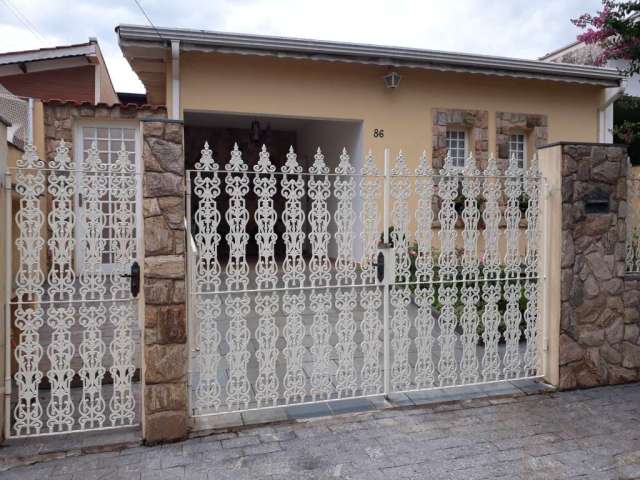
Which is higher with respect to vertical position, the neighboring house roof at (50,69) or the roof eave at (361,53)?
the neighboring house roof at (50,69)

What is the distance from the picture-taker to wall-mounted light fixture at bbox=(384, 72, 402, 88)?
821cm

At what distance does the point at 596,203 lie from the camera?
172 inches

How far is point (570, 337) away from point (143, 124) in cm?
376

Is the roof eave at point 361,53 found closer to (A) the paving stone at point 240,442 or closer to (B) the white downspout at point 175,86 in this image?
A: (B) the white downspout at point 175,86

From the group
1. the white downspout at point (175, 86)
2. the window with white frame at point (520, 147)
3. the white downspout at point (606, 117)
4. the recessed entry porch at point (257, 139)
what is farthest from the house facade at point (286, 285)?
the white downspout at point (606, 117)

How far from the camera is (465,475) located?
2.95m

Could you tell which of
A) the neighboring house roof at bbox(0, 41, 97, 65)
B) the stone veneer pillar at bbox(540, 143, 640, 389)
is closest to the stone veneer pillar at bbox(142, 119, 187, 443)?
the stone veneer pillar at bbox(540, 143, 640, 389)

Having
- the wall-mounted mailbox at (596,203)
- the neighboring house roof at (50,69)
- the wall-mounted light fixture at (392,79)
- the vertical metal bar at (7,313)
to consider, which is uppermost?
the neighboring house roof at (50,69)

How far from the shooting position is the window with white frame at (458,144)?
9.20 meters

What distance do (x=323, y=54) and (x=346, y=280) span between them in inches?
198

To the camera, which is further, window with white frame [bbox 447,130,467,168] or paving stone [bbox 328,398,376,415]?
window with white frame [bbox 447,130,467,168]

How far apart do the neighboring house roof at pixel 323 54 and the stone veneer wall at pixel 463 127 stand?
747 millimetres

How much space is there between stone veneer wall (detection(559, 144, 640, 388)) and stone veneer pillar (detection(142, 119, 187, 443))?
308cm

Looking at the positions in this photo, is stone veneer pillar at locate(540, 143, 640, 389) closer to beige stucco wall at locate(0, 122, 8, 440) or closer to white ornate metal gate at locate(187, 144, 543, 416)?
white ornate metal gate at locate(187, 144, 543, 416)
